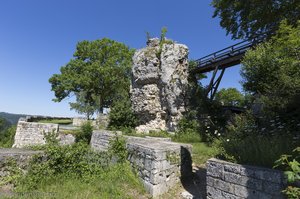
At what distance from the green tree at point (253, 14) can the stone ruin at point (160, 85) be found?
13.7ft

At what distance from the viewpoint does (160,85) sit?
18141 mm

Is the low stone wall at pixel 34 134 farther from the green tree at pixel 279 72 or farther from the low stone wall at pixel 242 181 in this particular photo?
the low stone wall at pixel 242 181

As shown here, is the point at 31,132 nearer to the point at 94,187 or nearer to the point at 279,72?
the point at 94,187

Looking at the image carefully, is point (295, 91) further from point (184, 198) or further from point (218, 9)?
point (218, 9)

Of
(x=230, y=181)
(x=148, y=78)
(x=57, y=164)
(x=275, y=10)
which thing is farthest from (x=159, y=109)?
(x=230, y=181)

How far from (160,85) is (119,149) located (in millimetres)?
11579

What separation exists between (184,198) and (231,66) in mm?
13449

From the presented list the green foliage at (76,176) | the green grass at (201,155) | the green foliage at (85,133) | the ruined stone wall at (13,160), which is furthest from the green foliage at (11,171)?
the green foliage at (85,133)

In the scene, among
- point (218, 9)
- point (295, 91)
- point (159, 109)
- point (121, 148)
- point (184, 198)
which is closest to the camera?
point (184, 198)

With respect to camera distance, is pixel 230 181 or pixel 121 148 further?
pixel 121 148

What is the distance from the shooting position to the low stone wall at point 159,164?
17.8ft

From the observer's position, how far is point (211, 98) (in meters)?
16.4

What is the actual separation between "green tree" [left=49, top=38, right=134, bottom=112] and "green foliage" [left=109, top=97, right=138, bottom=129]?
8.29m

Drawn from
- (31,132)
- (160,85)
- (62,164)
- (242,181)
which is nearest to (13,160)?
(62,164)
